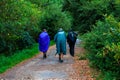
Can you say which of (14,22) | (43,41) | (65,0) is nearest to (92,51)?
(14,22)

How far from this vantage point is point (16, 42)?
793 inches

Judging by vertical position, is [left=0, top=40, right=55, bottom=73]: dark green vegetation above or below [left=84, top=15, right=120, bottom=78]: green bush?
below

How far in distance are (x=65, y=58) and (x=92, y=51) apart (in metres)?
4.37

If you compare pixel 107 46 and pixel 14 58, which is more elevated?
pixel 107 46

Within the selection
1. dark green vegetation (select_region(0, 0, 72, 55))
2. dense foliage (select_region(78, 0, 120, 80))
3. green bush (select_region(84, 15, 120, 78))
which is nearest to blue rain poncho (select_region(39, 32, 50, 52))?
dark green vegetation (select_region(0, 0, 72, 55))

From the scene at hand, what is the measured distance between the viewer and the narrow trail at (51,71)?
1188cm

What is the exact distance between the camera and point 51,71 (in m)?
13.2

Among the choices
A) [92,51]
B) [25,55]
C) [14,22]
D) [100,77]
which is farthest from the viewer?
[25,55]

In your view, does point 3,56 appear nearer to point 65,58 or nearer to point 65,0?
point 65,58

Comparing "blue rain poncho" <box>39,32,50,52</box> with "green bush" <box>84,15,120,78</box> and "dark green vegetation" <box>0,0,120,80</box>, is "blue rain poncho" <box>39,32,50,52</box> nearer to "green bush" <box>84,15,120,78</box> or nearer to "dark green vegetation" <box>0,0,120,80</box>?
"dark green vegetation" <box>0,0,120,80</box>

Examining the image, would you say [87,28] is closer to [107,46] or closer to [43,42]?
[43,42]

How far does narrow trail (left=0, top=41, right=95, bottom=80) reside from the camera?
11.9 m

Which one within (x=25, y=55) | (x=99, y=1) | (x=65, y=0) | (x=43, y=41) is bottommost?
(x=65, y=0)

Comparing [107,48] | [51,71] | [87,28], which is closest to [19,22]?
[51,71]
